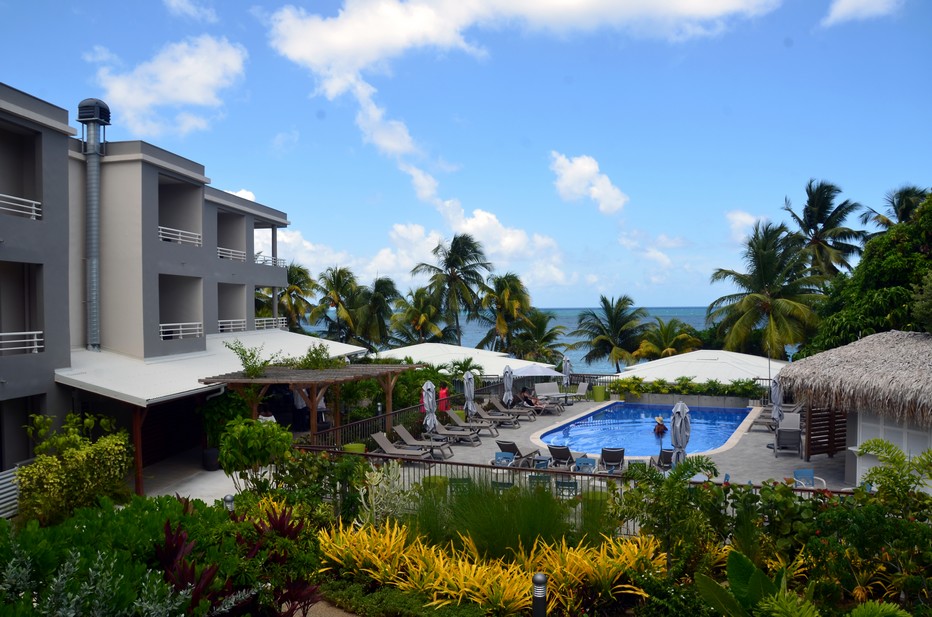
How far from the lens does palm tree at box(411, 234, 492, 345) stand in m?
41.4

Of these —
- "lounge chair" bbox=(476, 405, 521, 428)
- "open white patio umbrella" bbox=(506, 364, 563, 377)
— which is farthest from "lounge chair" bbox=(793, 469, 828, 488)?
"open white patio umbrella" bbox=(506, 364, 563, 377)

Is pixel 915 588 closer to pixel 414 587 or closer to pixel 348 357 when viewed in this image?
pixel 414 587

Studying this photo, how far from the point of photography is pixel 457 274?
41.7 metres

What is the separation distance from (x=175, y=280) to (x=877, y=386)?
1824cm

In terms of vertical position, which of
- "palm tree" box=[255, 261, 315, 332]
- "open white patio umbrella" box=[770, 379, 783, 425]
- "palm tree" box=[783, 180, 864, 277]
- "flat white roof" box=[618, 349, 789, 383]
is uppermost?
"palm tree" box=[783, 180, 864, 277]

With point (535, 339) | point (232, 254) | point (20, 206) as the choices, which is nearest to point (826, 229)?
point (535, 339)

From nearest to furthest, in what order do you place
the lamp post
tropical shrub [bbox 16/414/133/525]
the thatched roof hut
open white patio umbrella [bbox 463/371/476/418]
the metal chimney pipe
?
1. the lamp post
2. tropical shrub [bbox 16/414/133/525]
3. the thatched roof hut
4. the metal chimney pipe
5. open white patio umbrella [bbox 463/371/476/418]

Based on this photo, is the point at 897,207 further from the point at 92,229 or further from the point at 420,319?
the point at 92,229

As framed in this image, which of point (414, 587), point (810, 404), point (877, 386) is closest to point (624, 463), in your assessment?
point (810, 404)

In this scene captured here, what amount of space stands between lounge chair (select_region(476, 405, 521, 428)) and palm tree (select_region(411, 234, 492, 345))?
18.4 m

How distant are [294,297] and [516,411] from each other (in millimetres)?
19870

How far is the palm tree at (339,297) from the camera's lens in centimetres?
4044

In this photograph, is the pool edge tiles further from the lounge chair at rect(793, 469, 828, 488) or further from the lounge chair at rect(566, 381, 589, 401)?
the lounge chair at rect(793, 469, 828, 488)

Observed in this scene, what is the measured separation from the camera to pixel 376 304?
40.6 metres
